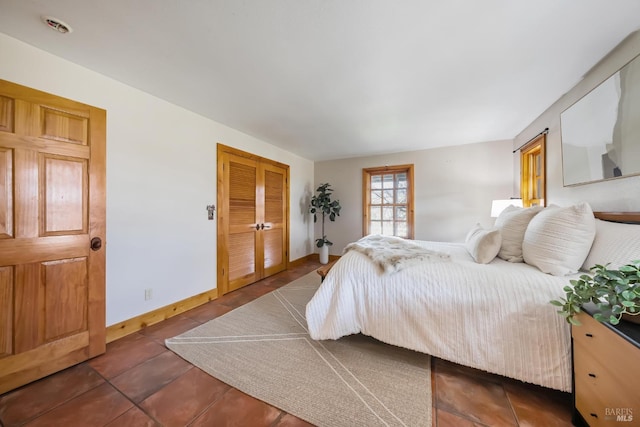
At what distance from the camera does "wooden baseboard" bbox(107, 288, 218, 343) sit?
6.35 ft

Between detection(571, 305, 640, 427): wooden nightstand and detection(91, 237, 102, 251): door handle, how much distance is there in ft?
10.2

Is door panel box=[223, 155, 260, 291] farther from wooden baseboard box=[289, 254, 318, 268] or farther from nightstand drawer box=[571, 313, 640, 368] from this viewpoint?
nightstand drawer box=[571, 313, 640, 368]

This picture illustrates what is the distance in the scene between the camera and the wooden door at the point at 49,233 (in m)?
1.38

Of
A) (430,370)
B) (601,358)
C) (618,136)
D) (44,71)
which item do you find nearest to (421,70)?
(618,136)

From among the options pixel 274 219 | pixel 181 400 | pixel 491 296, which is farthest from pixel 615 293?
pixel 274 219

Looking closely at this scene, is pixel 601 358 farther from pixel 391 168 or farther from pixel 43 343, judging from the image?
pixel 391 168

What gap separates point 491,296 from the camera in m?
1.36

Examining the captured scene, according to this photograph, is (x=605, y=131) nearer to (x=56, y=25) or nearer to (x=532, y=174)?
(x=532, y=174)

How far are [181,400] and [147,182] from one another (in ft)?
6.32

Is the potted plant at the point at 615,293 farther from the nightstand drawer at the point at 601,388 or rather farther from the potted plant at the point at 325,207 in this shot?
the potted plant at the point at 325,207

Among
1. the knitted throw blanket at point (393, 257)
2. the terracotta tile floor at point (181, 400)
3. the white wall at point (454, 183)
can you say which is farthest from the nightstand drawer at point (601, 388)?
the white wall at point (454, 183)

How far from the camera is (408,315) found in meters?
1.54

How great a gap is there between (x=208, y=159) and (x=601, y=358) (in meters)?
3.55

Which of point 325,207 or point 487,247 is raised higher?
point 325,207
